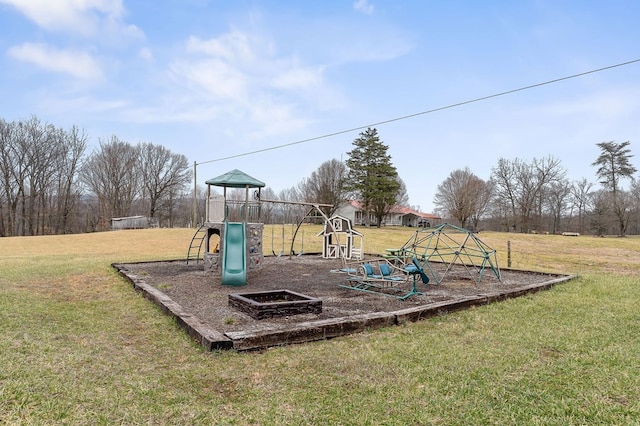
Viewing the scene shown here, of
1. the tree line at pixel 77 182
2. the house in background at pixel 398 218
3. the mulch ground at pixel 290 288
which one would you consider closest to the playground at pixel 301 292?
the mulch ground at pixel 290 288

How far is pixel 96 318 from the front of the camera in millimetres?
5656

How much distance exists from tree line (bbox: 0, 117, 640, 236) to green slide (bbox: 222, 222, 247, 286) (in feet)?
85.9

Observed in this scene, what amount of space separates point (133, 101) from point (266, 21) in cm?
1008

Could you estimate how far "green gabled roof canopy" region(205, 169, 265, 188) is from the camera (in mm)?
10953

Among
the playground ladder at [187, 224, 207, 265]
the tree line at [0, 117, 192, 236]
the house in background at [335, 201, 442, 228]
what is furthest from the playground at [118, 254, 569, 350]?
the house in background at [335, 201, 442, 228]

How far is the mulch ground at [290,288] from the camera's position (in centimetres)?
571

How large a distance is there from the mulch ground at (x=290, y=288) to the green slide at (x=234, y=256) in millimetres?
244

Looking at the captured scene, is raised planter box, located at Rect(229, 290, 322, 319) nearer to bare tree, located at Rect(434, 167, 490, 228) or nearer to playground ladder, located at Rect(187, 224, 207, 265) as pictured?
playground ladder, located at Rect(187, 224, 207, 265)

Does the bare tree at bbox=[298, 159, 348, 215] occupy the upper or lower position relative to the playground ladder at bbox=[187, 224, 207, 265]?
upper

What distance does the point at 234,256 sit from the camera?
9.20m

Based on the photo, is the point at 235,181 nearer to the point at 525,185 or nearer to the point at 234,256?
the point at 234,256

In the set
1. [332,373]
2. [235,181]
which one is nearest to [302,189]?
[235,181]

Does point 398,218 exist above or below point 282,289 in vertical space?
above

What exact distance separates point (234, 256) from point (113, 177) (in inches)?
1641
